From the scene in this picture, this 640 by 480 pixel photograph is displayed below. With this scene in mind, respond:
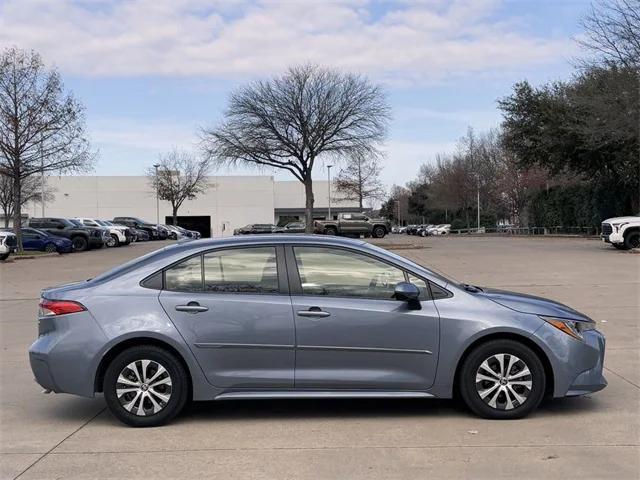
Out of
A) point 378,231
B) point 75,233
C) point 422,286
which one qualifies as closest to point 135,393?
point 422,286

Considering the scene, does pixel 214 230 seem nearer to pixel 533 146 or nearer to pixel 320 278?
pixel 533 146

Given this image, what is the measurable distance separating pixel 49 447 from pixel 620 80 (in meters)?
23.6

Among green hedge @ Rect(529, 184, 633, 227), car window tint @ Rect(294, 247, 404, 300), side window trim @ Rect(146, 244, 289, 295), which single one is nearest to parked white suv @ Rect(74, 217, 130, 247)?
green hedge @ Rect(529, 184, 633, 227)

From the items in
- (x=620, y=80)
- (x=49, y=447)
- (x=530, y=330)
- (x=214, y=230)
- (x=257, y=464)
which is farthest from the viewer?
(x=214, y=230)

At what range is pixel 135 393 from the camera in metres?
5.30

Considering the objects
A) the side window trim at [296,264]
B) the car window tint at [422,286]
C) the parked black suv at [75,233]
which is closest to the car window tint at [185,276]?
the side window trim at [296,264]

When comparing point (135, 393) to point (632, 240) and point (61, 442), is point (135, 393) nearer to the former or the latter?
point (61, 442)

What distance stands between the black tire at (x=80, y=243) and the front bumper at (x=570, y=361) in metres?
30.9

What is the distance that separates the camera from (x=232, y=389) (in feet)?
17.6

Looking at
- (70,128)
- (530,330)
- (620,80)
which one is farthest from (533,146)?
(530,330)

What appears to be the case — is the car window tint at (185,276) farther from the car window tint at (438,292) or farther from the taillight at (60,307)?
the car window tint at (438,292)

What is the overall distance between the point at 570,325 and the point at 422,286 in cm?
130

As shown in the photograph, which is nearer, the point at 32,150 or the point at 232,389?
the point at 232,389

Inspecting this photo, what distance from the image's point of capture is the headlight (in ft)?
17.7
